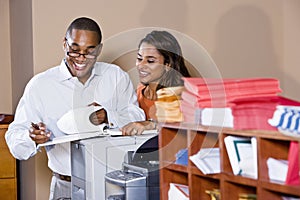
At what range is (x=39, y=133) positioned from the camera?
2.22 metres

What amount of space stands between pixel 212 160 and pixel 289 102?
0.84 ft

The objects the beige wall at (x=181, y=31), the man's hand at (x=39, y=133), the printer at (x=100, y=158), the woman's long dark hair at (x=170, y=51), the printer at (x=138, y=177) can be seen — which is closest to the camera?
the printer at (x=138, y=177)

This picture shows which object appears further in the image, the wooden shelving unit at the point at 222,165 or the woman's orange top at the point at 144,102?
the woman's orange top at the point at 144,102

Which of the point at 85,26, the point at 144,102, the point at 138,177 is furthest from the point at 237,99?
the point at 85,26

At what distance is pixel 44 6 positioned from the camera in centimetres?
282

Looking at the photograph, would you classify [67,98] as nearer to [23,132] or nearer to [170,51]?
[23,132]

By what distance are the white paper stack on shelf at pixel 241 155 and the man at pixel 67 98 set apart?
0.99 metres

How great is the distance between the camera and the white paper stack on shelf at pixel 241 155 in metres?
1.32

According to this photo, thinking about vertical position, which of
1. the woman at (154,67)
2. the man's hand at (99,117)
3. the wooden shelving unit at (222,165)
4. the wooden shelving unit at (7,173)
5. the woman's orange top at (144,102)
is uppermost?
the woman at (154,67)

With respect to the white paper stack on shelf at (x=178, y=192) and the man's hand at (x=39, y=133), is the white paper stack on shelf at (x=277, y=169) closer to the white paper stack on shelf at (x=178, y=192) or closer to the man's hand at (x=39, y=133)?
the white paper stack on shelf at (x=178, y=192)

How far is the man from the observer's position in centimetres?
236

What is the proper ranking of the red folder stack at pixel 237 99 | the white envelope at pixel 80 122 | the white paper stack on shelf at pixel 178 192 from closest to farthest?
the red folder stack at pixel 237 99
the white paper stack on shelf at pixel 178 192
the white envelope at pixel 80 122

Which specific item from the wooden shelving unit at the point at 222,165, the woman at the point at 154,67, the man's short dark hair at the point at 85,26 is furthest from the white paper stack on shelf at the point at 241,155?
the man's short dark hair at the point at 85,26

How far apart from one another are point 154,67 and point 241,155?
1037 millimetres
